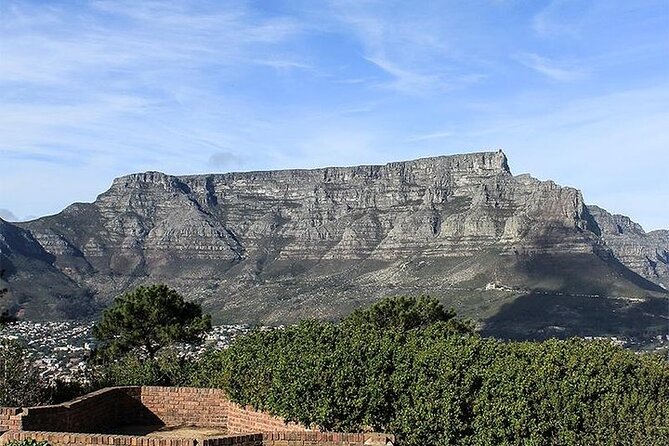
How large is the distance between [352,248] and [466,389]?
355ft

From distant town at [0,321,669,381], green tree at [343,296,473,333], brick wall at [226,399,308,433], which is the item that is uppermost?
green tree at [343,296,473,333]

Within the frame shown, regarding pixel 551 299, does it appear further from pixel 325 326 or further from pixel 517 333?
pixel 325 326

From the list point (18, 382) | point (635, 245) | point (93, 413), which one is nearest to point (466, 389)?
point (93, 413)

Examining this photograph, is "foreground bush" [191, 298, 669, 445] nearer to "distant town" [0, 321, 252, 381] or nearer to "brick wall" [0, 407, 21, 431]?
"brick wall" [0, 407, 21, 431]

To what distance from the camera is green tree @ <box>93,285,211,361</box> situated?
2850 cm

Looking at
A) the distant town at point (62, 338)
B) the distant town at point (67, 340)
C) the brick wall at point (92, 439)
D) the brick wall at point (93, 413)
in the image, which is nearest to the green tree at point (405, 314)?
the distant town at point (62, 338)

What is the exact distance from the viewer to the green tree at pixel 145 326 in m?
28.5

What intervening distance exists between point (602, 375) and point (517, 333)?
5949cm

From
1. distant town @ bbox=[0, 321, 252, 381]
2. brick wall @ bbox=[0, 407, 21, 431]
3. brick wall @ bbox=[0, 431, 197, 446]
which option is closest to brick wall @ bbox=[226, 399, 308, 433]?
brick wall @ bbox=[0, 431, 197, 446]

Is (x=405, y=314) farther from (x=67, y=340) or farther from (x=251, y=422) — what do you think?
(x=67, y=340)

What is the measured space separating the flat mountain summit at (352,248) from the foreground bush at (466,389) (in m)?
58.8

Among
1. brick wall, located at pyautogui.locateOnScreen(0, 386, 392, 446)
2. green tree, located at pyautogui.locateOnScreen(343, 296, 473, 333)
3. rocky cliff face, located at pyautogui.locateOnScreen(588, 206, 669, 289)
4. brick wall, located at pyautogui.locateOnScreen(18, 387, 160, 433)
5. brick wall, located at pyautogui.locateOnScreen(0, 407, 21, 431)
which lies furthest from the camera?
rocky cliff face, located at pyautogui.locateOnScreen(588, 206, 669, 289)

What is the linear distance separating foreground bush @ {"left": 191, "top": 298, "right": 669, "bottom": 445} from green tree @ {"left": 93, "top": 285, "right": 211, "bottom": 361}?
620 inches

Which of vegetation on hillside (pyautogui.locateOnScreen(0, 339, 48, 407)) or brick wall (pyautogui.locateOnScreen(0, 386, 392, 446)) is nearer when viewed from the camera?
brick wall (pyautogui.locateOnScreen(0, 386, 392, 446))
